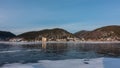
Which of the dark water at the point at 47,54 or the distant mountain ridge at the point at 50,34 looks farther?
the distant mountain ridge at the point at 50,34

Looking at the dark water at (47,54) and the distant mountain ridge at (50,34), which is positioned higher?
the distant mountain ridge at (50,34)

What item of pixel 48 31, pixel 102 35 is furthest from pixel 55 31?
pixel 102 35

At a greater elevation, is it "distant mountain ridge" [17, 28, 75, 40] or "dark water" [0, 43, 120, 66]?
"distant mountain ridge" [17, 28, 75, 40]

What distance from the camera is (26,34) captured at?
167500mm

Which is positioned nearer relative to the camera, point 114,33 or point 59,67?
point 59,67

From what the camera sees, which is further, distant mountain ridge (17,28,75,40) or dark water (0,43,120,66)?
distant mountain ridge (17,28,75,40)

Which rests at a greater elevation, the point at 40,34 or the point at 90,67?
the point at 40,34

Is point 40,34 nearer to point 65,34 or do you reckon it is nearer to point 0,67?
point 65,34

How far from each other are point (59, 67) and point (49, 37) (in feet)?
445

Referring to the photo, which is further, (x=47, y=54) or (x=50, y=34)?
(x=50, y=34)

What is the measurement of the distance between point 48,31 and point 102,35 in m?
38.1

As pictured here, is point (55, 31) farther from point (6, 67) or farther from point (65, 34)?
point (6, 67)

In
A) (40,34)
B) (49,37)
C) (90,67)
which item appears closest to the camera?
(90,67)

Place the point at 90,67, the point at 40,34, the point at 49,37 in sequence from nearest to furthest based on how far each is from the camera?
1. the point at 90,67
2. the point at 49,37
3. the point at 40,34
